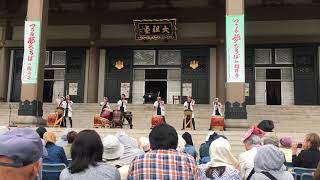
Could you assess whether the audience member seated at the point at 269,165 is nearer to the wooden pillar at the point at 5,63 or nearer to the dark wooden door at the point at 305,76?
the dark wooden door at the point at 305,76

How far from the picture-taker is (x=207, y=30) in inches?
867

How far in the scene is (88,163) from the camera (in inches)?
136

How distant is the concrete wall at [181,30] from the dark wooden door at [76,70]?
1639 millimetres

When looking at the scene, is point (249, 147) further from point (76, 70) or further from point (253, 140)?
point (76, 70)

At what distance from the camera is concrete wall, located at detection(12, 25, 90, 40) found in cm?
2298

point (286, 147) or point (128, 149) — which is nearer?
point (128, 149)

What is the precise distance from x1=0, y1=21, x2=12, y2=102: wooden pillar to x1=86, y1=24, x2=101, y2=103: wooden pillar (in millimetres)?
4677

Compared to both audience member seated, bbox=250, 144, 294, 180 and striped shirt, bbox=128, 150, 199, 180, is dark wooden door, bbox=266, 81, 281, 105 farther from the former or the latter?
striped shirt, bbox=128, 150, 199, 180

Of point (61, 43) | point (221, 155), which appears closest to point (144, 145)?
point (221, 155)

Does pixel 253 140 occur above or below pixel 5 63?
below

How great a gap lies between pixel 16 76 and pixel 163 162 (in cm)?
2159

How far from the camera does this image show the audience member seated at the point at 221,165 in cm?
401

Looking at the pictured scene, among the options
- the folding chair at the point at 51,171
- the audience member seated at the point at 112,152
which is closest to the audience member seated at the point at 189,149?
the folding chair at the point at 51,171

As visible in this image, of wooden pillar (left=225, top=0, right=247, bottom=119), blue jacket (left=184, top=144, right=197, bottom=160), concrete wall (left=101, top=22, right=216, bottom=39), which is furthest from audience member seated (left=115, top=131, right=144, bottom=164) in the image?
concrete wall (left=101, top=22, right=216, bottom=39)
